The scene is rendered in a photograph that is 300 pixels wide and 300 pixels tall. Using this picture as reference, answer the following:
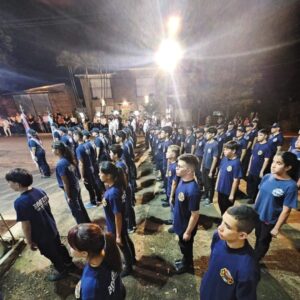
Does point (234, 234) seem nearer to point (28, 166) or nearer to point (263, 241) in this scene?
point (263, 241)

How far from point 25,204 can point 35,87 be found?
25777 mm

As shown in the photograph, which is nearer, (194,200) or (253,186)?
(194,200)

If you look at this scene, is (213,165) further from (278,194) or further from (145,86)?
(145,86)

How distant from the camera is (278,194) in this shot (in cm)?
276

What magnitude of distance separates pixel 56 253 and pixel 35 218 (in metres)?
0.82

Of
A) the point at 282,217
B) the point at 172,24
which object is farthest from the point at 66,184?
the point at 172,24

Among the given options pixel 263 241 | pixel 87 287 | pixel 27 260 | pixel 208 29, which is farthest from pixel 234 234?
pixel 208 29

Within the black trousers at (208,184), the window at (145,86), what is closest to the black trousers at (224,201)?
the black trousers at (208,184)

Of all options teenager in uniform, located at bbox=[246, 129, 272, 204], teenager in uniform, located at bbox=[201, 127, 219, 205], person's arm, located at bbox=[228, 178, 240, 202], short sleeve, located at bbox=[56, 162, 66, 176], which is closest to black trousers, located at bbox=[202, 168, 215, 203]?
teenager in uniform, located at bbox=[201, 127, 219, 205]

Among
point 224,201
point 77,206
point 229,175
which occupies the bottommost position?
point 224,201

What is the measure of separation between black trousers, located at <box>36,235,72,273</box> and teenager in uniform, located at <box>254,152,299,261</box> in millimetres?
3207

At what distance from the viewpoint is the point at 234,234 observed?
1643 mm

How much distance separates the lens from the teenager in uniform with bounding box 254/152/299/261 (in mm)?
2656

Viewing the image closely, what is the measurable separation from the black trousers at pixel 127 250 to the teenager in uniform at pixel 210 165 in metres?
2.95
